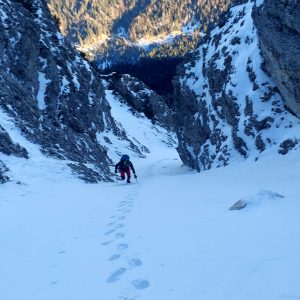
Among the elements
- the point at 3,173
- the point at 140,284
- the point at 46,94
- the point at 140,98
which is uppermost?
the point at 140,98

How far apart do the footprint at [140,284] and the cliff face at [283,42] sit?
17685 mm

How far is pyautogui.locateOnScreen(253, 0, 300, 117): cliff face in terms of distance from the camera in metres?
20.3

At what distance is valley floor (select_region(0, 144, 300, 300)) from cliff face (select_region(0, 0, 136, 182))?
10.1 m

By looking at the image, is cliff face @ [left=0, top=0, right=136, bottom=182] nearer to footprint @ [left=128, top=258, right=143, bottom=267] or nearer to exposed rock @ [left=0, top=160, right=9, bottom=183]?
exposed rock @ [left=0, top=160, right=9, bottom=183]

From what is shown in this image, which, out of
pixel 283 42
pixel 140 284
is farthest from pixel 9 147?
pixel 140 284

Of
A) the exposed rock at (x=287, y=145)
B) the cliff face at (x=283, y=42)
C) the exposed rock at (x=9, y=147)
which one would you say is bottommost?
the exposed rock at (x=287, y=145)

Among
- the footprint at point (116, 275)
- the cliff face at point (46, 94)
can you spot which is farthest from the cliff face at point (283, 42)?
the footprint at point (116, 275)

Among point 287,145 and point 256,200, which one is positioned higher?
point 287,145

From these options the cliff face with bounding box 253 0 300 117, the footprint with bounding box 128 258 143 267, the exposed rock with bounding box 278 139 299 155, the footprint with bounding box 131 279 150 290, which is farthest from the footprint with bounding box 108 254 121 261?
the cliff face with bounding box 253 0 300 117

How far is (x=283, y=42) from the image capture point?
21.1m

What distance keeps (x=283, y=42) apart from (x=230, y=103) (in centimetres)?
663

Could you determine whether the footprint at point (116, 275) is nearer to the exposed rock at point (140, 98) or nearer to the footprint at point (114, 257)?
the footprint at point (114, 257)

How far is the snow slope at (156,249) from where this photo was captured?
474 centimetres

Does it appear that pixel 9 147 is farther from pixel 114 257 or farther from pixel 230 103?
pixel 114 257
